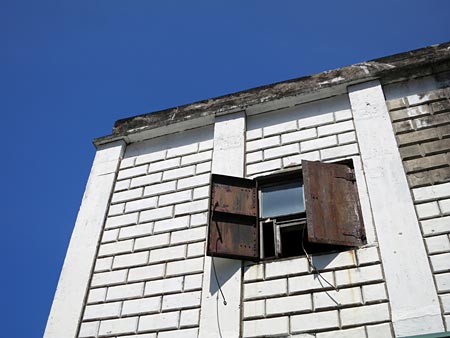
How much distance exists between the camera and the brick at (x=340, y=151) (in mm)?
7961

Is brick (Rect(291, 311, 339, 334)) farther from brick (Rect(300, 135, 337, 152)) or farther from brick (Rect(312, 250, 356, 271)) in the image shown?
brick (Rect(300, 135, 337, 152))

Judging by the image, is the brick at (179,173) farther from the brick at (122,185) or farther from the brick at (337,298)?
the brick at (337,298)

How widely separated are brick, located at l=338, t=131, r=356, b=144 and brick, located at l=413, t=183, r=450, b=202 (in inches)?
58.4

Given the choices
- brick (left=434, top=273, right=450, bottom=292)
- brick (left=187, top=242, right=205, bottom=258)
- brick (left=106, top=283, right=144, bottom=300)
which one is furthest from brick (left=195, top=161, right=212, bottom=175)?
brick (left=434, top=273, right=450, bottom=292)

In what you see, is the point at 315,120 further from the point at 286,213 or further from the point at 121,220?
the point at 121,220

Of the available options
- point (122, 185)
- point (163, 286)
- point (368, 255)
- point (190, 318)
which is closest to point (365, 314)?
point (368, 255)

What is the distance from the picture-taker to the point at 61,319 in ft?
24.6

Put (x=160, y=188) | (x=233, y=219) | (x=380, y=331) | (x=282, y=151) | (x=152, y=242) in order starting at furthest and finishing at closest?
(x=160, y=188) → (x=282, y=151) → (x=152, y=242) → (x=233, y=219) → (x=380, y=331)

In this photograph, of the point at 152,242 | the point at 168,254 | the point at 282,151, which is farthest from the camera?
the point at 282,151

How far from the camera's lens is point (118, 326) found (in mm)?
7168

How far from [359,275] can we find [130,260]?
360 cm

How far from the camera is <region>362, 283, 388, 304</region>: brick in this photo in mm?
6219

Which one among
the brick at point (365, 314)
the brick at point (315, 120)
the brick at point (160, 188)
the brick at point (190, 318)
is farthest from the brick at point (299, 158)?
the brick at point (190, 318)

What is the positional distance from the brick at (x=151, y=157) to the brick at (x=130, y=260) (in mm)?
2149
